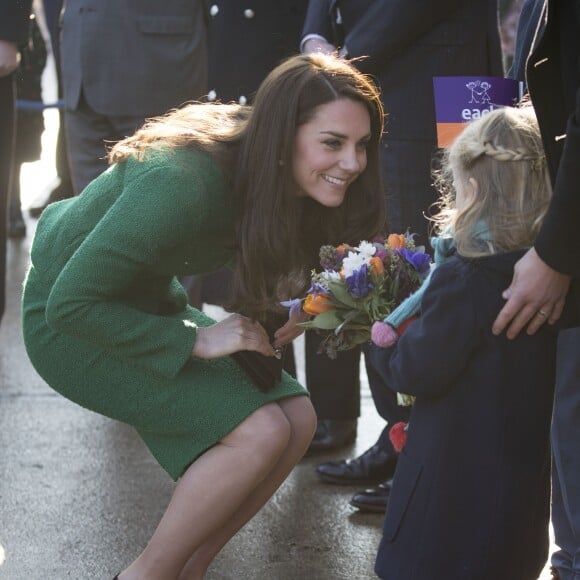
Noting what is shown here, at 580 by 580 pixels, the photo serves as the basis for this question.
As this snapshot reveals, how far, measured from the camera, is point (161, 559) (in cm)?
302

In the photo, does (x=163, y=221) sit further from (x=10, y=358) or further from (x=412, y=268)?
(x=10, y=358)

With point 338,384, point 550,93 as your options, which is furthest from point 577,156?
point 338,384

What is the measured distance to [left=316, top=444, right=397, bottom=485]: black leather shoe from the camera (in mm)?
4090

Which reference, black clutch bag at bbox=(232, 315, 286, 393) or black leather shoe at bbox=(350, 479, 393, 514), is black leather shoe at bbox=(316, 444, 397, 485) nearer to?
black leather shoe at bbox=(350, 479, 393, 514)

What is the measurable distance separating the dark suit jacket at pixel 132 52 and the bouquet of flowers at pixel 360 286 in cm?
203

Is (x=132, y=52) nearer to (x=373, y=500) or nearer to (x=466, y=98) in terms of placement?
(x=466, y=98)

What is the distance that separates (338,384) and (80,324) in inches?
59.8

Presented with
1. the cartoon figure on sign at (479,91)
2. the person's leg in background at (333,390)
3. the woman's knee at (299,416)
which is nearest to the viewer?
the woman's knee at (299,416)

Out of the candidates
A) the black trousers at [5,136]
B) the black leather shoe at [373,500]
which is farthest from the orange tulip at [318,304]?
the black trousers at [5,136]

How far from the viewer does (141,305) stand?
325 cm

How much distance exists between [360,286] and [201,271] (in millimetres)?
580

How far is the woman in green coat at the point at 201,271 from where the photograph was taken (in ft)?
9.92

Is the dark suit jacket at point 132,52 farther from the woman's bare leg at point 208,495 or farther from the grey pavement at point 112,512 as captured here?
the woman's bare leg at point 208,495

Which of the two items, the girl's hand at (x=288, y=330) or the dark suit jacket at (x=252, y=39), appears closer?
the girl's hand at (x=288, y=330)
